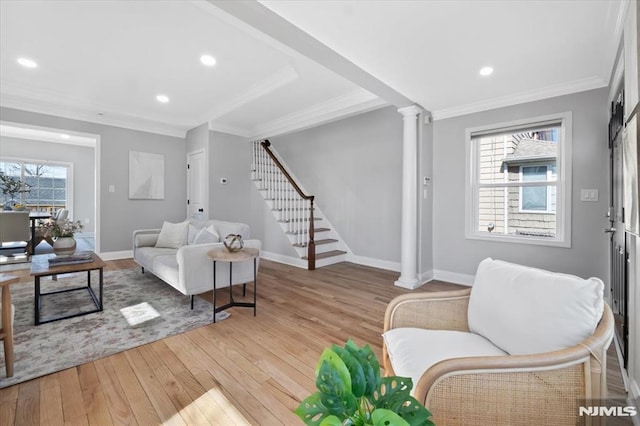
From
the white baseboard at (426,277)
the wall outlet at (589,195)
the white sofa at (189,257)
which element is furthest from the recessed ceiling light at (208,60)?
the wall outlet at (589,195)

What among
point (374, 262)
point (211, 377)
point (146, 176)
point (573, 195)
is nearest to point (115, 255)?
point (146, 176)

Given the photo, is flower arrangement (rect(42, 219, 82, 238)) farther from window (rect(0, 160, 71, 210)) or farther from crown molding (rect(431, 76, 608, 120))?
window (rect(0, 160, 71, 210))

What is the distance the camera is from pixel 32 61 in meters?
3.28

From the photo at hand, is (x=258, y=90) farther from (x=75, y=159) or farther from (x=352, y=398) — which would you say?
(x=75, y=159)

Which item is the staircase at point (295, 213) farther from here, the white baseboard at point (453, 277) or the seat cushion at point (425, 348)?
the seat cushion at point (425, 348)

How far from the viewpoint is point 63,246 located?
2.91 m

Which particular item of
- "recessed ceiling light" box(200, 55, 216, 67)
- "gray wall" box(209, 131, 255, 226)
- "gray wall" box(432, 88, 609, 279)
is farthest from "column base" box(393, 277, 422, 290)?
"recessed ceiling light" box(200, 55, 216, 67)

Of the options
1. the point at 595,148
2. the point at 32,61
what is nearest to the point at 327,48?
the point at 595,148

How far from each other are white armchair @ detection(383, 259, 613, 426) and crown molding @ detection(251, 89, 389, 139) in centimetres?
297

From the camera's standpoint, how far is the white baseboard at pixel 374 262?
453cm

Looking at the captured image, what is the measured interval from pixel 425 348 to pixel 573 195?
3029 millimetres

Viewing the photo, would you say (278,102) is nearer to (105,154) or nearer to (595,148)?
(105,154)

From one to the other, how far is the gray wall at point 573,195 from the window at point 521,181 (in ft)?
0.27

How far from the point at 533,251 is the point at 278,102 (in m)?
3.85
